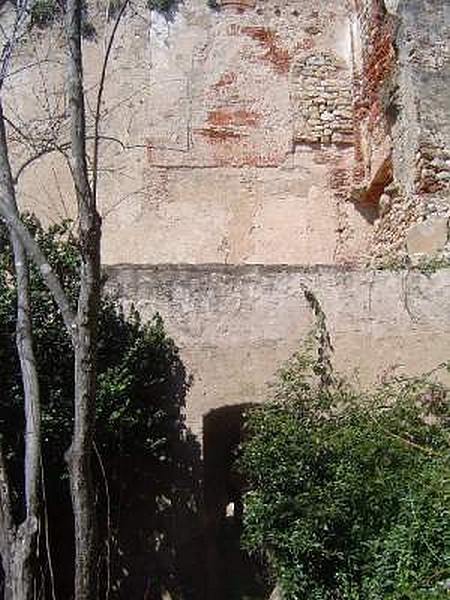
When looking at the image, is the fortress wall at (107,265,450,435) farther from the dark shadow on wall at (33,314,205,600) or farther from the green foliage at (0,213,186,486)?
the dark shadow on wall at (33,314,205,600)

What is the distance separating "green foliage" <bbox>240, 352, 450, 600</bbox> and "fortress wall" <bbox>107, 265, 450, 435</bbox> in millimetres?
735

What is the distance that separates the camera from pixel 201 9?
1580 centimetres

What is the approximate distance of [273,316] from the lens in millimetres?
9859

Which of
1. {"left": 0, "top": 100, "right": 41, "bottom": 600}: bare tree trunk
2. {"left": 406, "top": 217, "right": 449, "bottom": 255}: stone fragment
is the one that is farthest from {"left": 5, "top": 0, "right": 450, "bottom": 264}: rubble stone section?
{"left": 0, "top": 100, "right": 41, "bottom": 600}: bare tree trunk

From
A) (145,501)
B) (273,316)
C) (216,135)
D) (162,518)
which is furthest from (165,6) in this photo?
(162,518)

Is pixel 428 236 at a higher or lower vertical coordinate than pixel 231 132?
lower

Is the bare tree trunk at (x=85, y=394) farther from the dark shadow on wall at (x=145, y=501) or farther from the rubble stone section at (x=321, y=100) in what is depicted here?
the rubble stone section at (x=321, y=100)

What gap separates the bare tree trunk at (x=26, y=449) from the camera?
5.79 m

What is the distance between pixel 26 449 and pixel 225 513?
16.7 feet

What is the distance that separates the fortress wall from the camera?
382 inches

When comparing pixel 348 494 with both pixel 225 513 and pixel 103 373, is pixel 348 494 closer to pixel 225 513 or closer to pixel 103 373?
pixel 103 373

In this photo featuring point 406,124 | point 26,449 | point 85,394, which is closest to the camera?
point 85,394

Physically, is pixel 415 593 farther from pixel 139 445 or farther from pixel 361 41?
pixel 361 41

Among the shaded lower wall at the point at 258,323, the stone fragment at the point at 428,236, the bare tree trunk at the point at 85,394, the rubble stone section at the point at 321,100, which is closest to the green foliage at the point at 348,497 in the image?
the shaded lower wall at the point at 258,323
